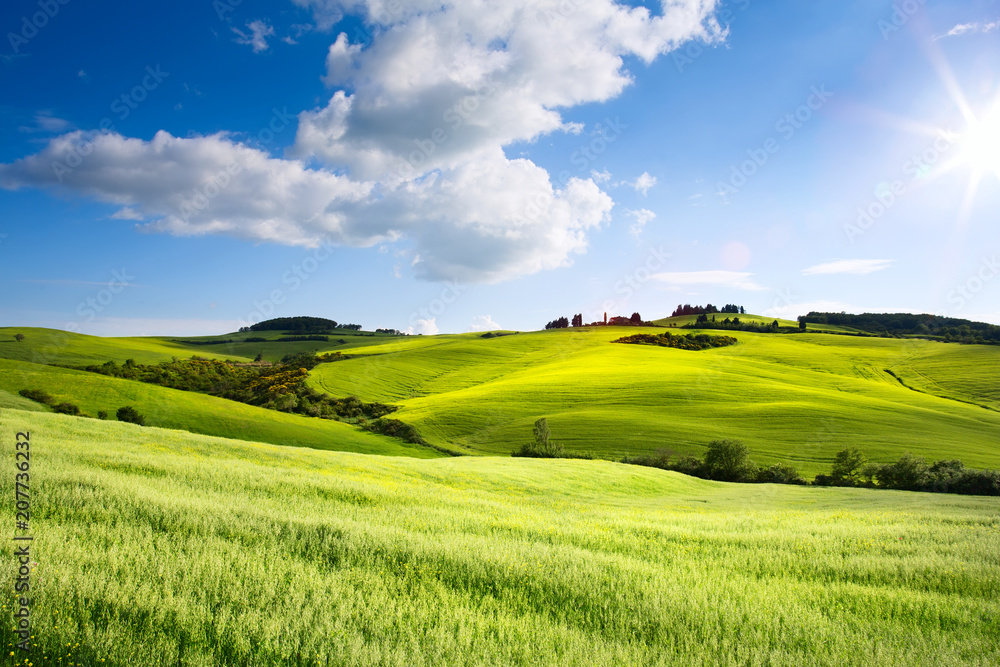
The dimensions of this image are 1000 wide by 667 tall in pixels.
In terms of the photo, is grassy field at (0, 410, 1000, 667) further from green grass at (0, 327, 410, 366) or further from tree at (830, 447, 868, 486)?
green grass at (0, 327, 410, 366)

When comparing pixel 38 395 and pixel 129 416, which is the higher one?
pixel 38 395

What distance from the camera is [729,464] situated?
4762cm

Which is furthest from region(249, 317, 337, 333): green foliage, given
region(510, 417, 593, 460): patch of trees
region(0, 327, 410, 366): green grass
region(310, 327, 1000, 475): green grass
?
region(510, 417, 593, 460): patch of trees

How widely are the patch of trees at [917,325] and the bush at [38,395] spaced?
16975 cm

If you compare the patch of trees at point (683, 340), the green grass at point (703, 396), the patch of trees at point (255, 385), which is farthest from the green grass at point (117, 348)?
the patch of trees at point (683, 340)

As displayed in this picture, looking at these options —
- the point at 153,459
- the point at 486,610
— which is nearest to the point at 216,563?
the point at 486,610

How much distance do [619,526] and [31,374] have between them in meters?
71.4

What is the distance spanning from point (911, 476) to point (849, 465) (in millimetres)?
4876

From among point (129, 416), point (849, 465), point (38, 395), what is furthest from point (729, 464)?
point (38, 395)

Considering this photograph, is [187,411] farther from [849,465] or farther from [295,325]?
[295,325]

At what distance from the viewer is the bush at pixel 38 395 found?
156 feet

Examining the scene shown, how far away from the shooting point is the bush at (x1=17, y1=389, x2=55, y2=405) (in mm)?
47438

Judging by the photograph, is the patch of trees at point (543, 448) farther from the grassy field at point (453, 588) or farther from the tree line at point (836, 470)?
the grassy field at point (453, 588)

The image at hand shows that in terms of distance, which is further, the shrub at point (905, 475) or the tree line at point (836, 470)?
the shrub at point (905, 475)
